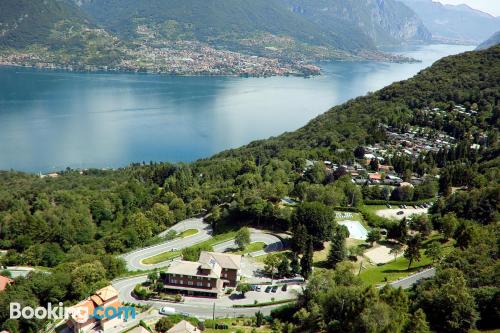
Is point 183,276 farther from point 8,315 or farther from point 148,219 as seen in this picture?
point 148,219

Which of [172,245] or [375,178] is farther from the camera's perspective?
[375,178]

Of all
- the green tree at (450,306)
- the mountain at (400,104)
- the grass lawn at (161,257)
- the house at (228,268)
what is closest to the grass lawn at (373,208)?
the house at (228,268)

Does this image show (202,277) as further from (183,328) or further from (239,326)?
(183,328)

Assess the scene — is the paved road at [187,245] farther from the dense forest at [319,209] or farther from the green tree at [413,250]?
the green tree at [413,250]

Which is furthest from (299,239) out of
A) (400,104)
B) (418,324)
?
(400,104)

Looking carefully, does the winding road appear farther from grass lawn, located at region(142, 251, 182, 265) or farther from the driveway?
the driveway

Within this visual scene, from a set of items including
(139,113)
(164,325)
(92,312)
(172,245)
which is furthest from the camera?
(139,113)
